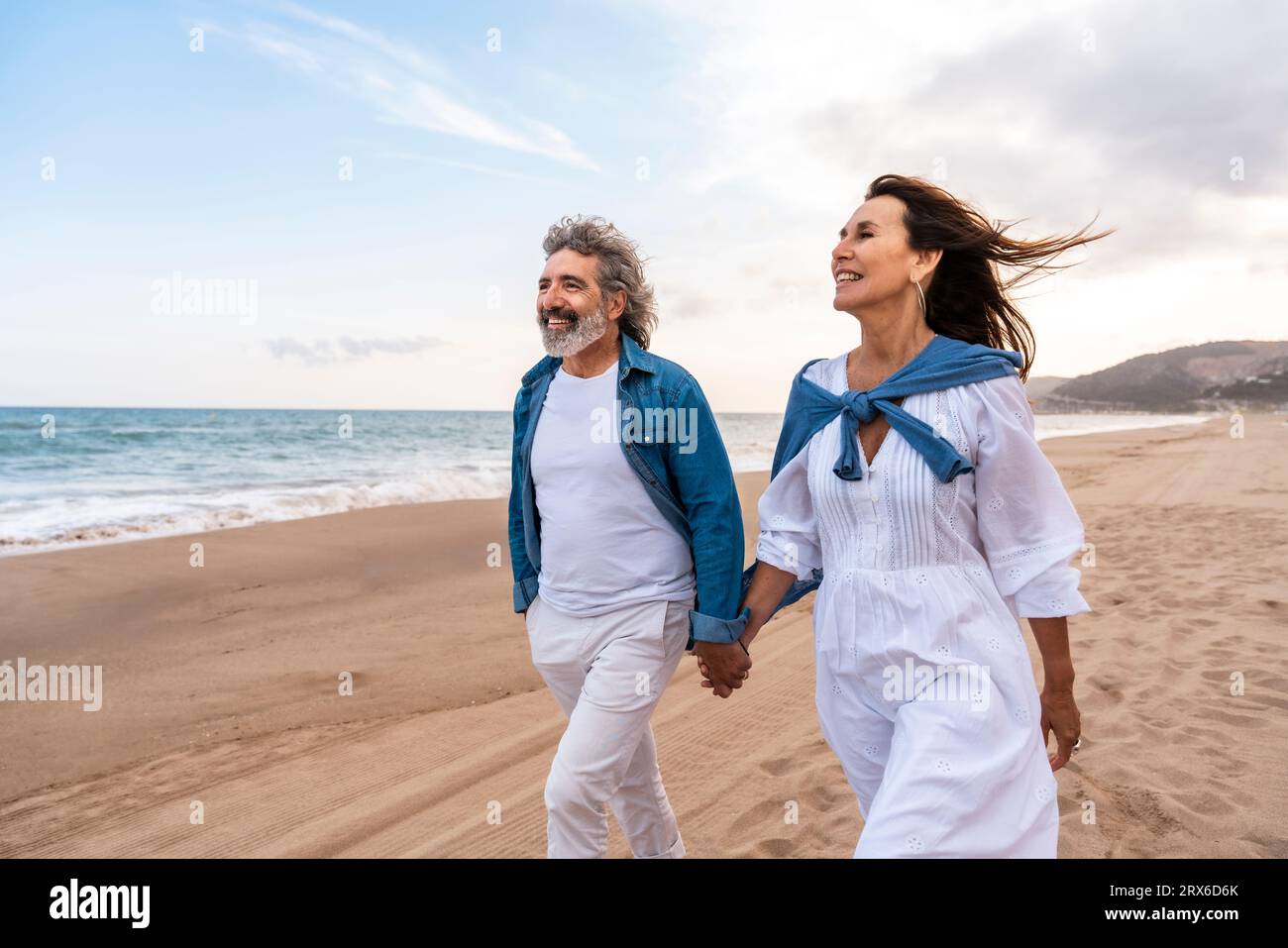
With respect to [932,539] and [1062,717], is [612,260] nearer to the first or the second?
[932,539]

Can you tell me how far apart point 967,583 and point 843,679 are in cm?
42

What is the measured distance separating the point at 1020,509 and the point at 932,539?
23 cm

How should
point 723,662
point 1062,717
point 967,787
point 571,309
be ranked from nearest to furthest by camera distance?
1. point 967,787
2. point 1062,717
3. point 723,662
4. point 571,309

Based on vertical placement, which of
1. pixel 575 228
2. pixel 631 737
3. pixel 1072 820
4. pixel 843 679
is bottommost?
pixel 1072 820

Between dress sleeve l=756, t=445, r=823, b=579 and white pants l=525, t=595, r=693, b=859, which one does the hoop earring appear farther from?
white pants l=525, t=595, r=693, b=859

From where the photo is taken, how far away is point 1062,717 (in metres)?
2.20

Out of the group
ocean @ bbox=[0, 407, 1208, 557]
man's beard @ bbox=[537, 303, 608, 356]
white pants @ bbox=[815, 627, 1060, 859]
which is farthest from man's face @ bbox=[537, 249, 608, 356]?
ocean @ bbox=[0, 407, 1208, 557]

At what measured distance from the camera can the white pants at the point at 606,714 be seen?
2549 mm

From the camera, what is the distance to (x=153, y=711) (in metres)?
5.32

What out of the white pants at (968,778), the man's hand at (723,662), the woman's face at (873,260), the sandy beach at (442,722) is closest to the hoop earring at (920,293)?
the woman's face at (873,260)

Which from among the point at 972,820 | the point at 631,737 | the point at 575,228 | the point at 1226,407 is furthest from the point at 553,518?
the point at 1226,407

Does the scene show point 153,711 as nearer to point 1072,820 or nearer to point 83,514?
point 1072,820

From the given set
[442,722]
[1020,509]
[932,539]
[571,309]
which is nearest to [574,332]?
[571,309]

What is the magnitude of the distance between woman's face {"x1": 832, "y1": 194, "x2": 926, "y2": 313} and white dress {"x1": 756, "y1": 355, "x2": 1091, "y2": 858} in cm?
33
